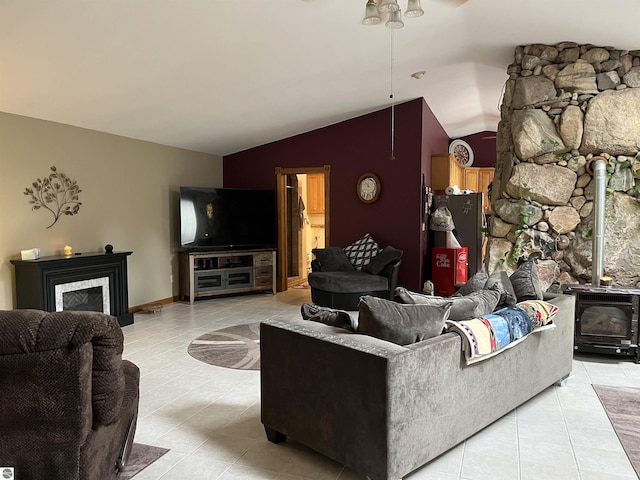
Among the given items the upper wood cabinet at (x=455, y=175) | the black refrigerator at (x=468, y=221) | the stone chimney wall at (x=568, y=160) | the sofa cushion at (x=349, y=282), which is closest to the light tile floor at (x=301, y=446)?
the stone chimney wall at (x=568, y=160)

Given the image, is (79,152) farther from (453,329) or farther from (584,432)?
(584,432)

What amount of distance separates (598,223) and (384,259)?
8.13 feet

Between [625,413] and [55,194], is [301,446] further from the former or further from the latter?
[55,194]

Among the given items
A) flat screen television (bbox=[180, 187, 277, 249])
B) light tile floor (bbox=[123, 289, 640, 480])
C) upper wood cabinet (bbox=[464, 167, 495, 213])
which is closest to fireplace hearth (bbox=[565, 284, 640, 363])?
light tile floor (bbox=[123, 289, 640, 480])

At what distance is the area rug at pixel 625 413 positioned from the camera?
249cm

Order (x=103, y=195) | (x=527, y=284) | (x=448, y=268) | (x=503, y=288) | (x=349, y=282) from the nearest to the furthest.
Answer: (x=503, y=288) → (x=527, y=284) → (x=103, y=195) → (x=349, y=282) → (x=448, y=268)

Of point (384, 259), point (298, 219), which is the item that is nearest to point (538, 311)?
point (384, 259)

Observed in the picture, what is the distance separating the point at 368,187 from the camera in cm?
673

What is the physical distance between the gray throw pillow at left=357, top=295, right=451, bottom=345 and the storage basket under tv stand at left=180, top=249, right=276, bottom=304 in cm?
468

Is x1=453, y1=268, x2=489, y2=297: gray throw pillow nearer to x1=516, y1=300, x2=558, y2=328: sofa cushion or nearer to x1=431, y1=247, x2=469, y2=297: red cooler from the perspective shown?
x1=516, y1=300, x2=558, y2=328: sofa cushion

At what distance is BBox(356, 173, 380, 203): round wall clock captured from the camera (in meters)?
6.66

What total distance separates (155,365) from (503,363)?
2685 millimetres

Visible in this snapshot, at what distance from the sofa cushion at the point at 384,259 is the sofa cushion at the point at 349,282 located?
11cm

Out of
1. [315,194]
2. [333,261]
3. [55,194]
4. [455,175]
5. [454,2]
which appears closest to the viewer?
[454,2]
